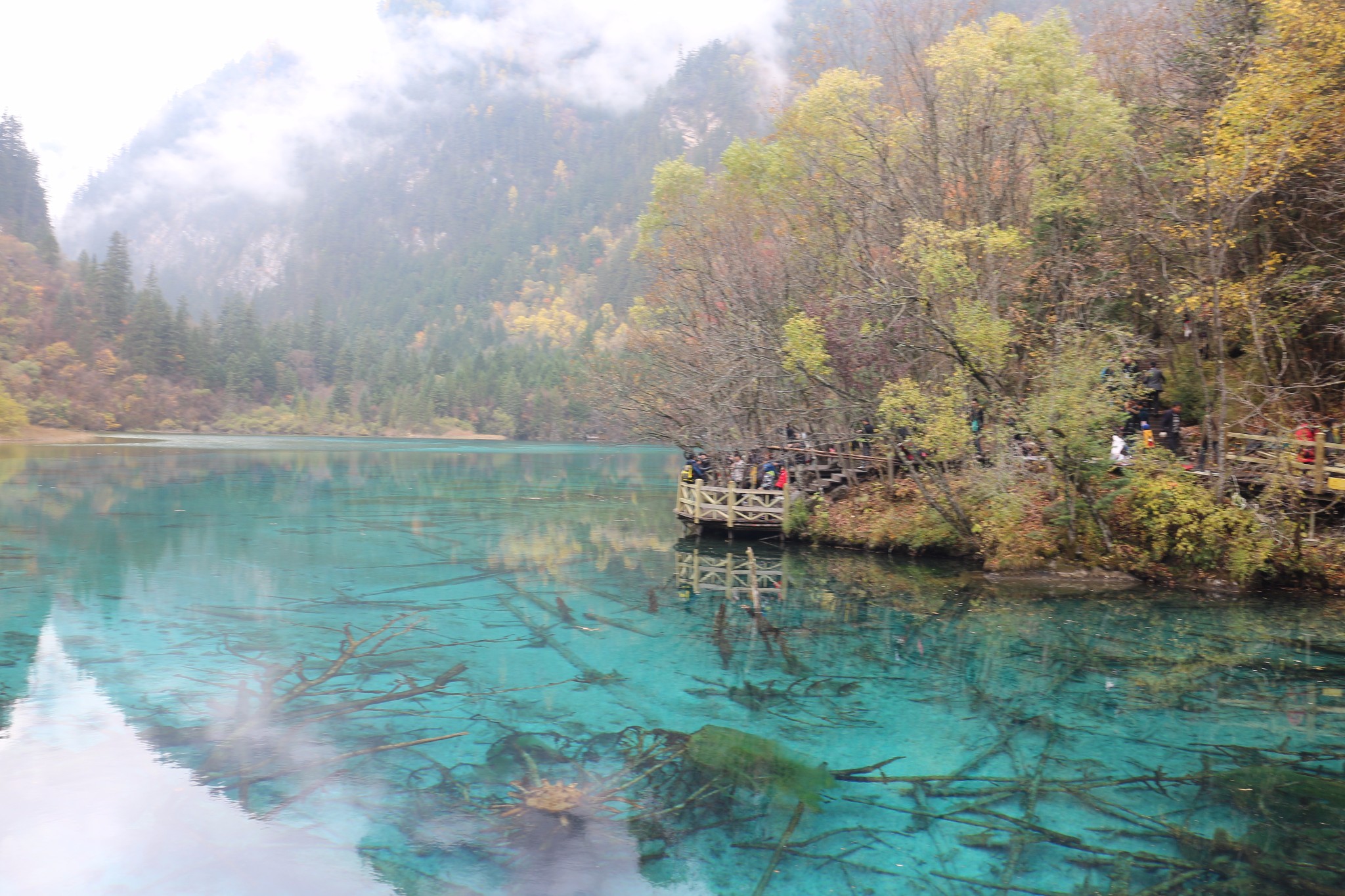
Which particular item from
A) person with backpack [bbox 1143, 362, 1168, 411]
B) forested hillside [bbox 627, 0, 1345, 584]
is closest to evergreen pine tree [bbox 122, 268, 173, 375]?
forested hillside [bbox 627, 0, 1345, 584]

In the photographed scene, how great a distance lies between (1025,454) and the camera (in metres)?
24.9

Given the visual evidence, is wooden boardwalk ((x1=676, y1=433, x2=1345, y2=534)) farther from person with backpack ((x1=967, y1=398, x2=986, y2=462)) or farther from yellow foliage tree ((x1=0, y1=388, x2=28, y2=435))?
yellow foliage tree ((x1=0, y1=388, x2=28, y2=435))

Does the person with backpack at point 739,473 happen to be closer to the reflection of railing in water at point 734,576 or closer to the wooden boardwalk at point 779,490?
the wooden boardwalk at point 779,490

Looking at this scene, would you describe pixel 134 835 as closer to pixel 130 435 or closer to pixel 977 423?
pixel 977 423

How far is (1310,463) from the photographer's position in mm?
19938

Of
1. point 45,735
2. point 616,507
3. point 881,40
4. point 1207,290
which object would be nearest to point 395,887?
point 45,735

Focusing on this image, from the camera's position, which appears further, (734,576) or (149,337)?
(149,337)

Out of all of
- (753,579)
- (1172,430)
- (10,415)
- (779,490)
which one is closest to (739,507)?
(779,490)

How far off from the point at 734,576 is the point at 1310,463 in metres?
13.8

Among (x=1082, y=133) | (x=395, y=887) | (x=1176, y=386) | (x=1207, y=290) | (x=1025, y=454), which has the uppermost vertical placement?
(x=1082, y=133)

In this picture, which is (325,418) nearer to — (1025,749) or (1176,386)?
(1176,386)

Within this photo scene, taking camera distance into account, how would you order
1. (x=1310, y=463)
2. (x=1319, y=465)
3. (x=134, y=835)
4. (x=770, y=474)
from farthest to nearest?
(x=770, y=474) < (x=1310, y=463) < (x=1319, y=465) < (x=134, y=835)

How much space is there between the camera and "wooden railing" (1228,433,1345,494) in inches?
742

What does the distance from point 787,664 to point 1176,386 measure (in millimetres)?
19400
